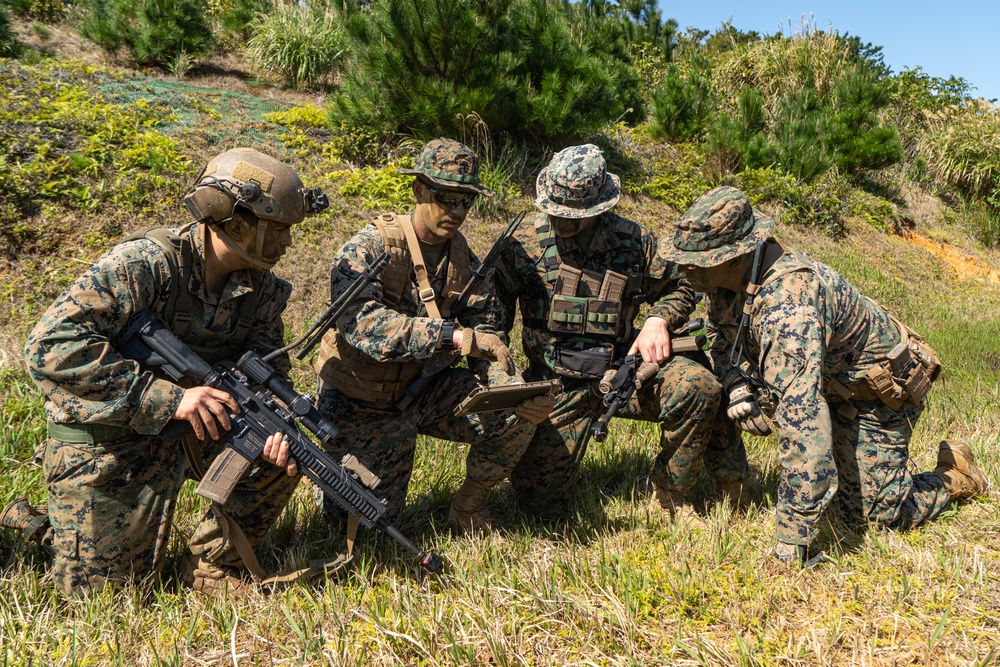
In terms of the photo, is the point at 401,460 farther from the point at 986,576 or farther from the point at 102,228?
the point at 102,228

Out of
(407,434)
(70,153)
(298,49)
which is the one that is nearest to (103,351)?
(407,434)

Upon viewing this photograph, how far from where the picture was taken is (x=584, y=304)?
4148 millimetres

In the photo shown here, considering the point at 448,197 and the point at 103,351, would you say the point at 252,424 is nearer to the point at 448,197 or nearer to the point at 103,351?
the point at 103,351

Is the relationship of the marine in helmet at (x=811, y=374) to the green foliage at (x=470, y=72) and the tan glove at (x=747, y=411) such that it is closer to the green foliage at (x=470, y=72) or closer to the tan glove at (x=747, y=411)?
the tan glove at (x=747, y=411)

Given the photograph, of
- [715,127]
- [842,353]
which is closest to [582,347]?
[842,353]

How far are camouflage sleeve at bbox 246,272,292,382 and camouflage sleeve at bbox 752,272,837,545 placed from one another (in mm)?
2244

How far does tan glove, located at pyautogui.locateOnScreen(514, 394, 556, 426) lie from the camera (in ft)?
11.6

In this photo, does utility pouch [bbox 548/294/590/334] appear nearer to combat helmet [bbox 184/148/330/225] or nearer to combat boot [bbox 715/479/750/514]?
combat boot [bbox 715/479/750/514]

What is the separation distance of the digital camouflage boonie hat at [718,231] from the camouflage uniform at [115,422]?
2.04 meters

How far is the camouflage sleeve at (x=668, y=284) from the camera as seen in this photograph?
425 cm

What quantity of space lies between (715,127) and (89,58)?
877 cm

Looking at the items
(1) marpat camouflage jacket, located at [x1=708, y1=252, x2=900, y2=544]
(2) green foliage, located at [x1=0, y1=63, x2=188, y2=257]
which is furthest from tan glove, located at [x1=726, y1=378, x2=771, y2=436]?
(2) green foliage, located at [x1=0, y1=63, x2=188, y2=257]

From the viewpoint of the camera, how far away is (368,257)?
363 cm

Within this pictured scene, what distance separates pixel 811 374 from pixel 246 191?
8.22ft
